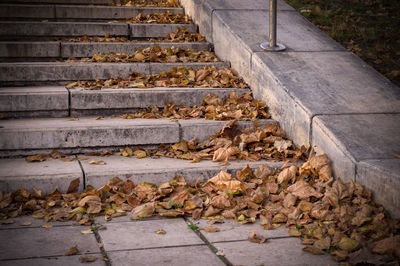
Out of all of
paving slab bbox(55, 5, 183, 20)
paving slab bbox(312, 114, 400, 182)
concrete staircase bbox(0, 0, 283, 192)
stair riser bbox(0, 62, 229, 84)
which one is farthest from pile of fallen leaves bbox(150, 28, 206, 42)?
paving slab bbox(312, 114, 400, 182)

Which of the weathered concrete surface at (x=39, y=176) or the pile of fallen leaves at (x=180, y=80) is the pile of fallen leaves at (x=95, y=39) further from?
the weathered concrete surface at (x=39, y=176)

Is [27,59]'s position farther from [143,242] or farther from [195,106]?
[143,242]

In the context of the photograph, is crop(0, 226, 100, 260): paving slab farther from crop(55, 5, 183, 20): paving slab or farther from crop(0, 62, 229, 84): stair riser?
crop(55, 5, 183, 20): paving slab

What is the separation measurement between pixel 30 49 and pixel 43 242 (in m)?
2.90

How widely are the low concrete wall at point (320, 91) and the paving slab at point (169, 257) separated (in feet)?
3.60

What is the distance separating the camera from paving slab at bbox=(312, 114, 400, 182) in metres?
2.94

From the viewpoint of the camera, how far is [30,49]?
4.71 m

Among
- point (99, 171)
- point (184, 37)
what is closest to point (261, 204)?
point (99, 171)

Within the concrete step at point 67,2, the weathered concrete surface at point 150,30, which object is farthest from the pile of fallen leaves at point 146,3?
the weathered concrete surface at point 150,30

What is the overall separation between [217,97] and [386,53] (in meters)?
1.91

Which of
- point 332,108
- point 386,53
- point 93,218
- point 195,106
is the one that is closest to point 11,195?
point 93,218

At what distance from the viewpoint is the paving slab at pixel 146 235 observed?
2.39 meters

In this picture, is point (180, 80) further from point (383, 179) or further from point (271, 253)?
point (271, 253)

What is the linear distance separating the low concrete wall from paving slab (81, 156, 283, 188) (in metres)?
0.46
